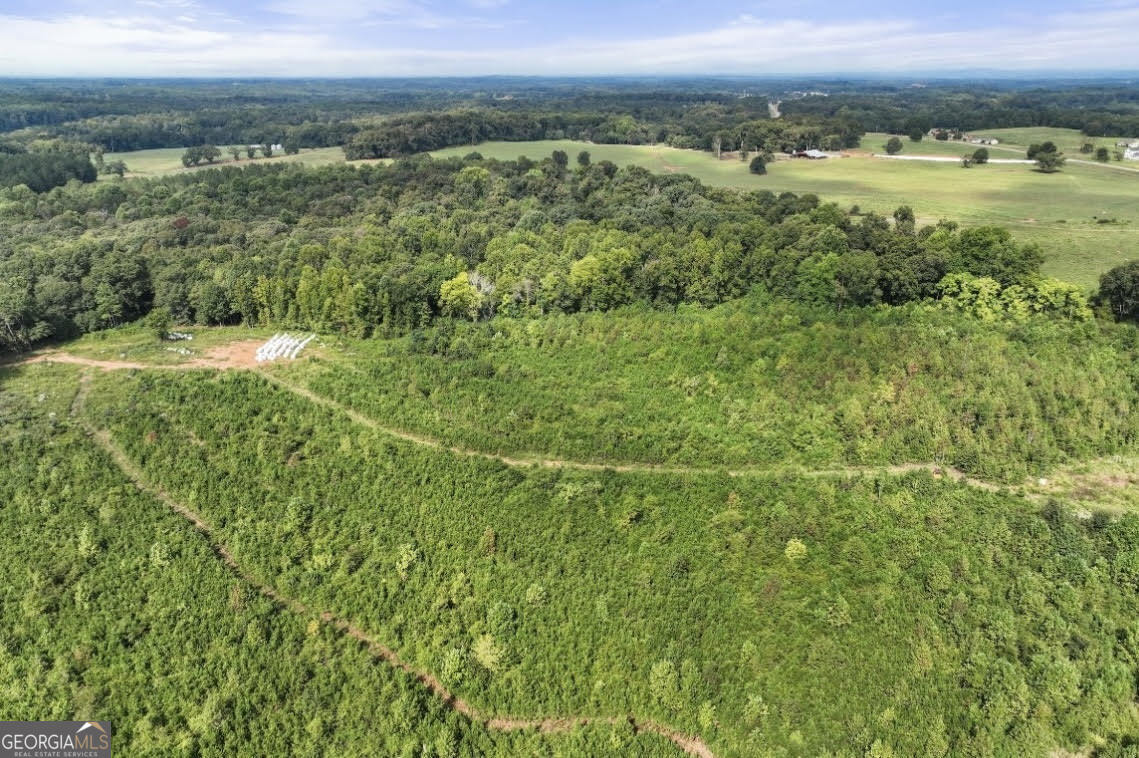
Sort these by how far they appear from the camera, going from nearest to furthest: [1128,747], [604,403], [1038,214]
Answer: [1128,747], [604,403], [1038,214]

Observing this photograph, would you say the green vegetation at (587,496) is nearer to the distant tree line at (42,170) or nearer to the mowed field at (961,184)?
the mowed field at (961,184)

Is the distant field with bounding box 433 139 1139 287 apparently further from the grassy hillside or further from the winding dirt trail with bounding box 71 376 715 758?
the winding dirt trail with bounding box 71 376 715 758

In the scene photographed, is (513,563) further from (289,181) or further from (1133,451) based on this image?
(289,181)

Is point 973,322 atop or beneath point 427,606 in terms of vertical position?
atop

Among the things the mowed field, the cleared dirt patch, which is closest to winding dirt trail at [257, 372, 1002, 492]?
the cleared dirt patch

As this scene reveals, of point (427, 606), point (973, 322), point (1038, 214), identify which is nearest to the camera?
point (427, 606)

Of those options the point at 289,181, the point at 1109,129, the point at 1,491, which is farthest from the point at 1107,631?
the point at 1109,129

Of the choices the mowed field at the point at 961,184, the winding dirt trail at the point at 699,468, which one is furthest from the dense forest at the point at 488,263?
the winding dirt trail at the point at 699,468
